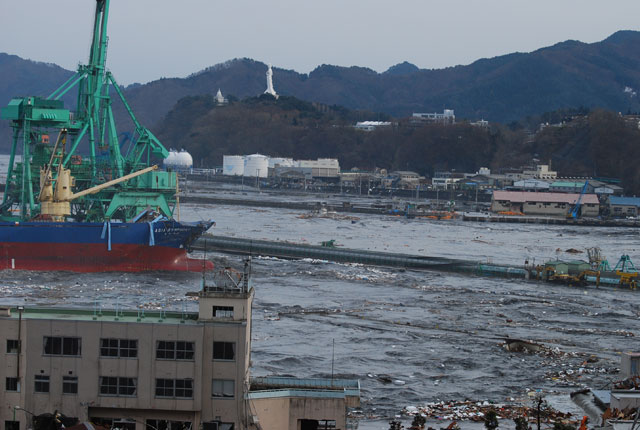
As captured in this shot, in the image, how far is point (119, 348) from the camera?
39.1 ft

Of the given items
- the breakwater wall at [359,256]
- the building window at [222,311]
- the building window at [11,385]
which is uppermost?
the building window at [222,311]

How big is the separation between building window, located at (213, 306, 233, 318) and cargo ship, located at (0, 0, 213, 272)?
84.0 feet

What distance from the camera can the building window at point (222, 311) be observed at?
40.2 feet

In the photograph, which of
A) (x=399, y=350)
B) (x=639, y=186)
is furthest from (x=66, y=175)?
(x=639, y=186)

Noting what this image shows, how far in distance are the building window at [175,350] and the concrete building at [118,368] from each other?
1 centimetres

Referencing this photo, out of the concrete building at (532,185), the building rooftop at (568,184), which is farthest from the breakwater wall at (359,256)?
the building rooftop at (568,184)

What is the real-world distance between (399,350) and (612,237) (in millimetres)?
41342

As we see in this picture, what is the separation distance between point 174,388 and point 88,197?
1302 inches

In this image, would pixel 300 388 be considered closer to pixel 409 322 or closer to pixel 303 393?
pixel 303 393

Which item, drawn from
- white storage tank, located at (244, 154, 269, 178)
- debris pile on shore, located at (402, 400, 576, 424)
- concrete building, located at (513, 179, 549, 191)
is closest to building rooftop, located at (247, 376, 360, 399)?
debris pile on shore, located at (402, 400, 576, 424)

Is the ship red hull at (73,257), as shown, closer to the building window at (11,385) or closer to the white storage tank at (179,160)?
the building window at (11,385)

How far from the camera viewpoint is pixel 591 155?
107812 mm

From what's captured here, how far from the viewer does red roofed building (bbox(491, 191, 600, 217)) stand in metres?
78.0

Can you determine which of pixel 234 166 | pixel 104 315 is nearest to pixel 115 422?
pixel 104 315
